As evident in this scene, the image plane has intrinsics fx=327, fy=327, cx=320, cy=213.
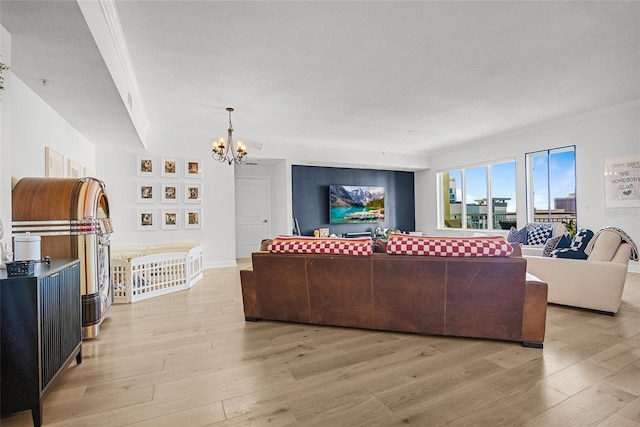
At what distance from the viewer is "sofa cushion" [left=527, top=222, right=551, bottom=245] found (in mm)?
5174

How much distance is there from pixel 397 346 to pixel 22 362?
7.51ft

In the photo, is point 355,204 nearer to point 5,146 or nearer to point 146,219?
point 146,219

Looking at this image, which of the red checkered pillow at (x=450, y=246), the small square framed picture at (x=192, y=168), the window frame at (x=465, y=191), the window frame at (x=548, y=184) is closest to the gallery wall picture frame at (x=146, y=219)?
the small square framed picture at (x=192, y=168)

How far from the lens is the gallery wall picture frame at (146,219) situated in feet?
19.5

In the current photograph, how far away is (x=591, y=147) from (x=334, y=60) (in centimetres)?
505

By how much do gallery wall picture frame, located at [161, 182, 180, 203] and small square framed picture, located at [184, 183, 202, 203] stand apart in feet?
0.53

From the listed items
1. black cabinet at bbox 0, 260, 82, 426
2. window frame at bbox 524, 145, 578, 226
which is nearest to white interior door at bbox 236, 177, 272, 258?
window frame at bbox 524, 145, 578, 226

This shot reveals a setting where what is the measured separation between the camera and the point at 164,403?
1.80 meters

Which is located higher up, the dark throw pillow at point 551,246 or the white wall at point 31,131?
the white wall at point 31,131

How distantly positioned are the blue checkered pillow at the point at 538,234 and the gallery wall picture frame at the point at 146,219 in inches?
256

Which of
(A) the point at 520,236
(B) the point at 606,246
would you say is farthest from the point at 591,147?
(B) the point at 606,246

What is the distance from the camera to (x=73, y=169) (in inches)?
166

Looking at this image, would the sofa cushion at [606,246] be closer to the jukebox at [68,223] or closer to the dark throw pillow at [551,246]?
the dark throw pillow at [551,246]

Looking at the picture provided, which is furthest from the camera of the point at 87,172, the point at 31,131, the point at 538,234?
the point at 538,234
